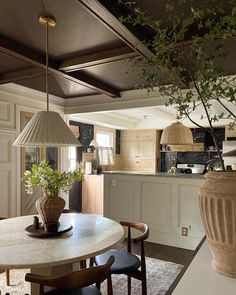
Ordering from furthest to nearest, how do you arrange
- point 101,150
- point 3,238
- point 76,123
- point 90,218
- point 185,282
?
point 101,150 < point 76,123 < point 90,218 < point 3,238 < point 185,282

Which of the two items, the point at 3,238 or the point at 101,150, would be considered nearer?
the point at 3,238

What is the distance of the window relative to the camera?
22.6ft

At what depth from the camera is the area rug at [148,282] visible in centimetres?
242

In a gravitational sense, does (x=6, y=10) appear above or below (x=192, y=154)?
above

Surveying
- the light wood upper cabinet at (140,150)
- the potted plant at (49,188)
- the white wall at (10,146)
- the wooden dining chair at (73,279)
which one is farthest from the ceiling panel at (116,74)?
the light wood upper cabinet at (140,150)

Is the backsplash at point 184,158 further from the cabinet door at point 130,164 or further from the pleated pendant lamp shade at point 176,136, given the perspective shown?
the pleated pendant lamp shade at point 176,136

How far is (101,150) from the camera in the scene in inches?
264

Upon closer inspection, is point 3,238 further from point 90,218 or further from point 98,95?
point 98,95

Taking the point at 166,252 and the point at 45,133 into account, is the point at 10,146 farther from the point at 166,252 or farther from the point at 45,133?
the point at 166,252

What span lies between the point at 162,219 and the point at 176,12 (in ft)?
9.68

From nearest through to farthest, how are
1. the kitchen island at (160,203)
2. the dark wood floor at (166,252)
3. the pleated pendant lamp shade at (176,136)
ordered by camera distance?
1. the dark wood floor at (166,252)
2. the kitchen island at (160,203)
3. the pleated pendant lamp shade at (176,136)

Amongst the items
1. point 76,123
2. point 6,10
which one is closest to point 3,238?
point 6,10

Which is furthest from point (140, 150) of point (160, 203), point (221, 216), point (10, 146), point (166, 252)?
point (221, 216)

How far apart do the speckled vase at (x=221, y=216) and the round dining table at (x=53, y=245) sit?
0.90m
